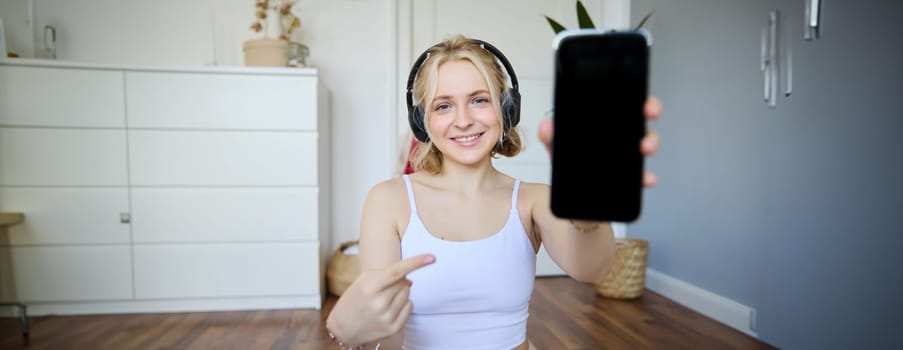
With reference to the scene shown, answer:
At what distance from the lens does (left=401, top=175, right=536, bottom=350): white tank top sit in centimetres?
77

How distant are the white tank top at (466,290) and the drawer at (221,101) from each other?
6.40 ft

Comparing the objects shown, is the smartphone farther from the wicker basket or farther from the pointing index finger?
the wicker basket

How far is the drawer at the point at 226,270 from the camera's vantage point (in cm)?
251

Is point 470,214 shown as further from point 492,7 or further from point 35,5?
point 35,5

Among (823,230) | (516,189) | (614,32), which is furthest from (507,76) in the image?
(823,230)

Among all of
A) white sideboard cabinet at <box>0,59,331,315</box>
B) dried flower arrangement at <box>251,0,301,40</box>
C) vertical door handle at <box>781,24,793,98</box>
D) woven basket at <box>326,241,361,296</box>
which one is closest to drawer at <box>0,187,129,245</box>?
white sideboard cabinet at <box>0,59,331,315</box>

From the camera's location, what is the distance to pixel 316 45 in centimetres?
312

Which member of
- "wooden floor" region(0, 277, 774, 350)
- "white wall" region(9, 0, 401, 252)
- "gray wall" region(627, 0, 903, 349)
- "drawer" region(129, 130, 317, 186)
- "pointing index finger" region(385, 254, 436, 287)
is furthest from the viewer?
"white wall" region(9, 0, 401, 252)

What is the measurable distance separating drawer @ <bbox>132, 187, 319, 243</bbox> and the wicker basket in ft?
5.79

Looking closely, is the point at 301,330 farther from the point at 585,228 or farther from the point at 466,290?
the point at 585,228

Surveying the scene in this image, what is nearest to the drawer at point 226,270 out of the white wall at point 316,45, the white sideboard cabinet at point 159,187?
the white sideboard cabinet at point 159,187

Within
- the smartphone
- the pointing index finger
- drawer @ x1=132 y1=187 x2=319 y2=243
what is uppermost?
the smartphone

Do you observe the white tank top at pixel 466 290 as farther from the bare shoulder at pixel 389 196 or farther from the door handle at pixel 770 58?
the door handle at pixel 770 58

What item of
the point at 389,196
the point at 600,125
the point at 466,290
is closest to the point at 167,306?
the point at 389,196
